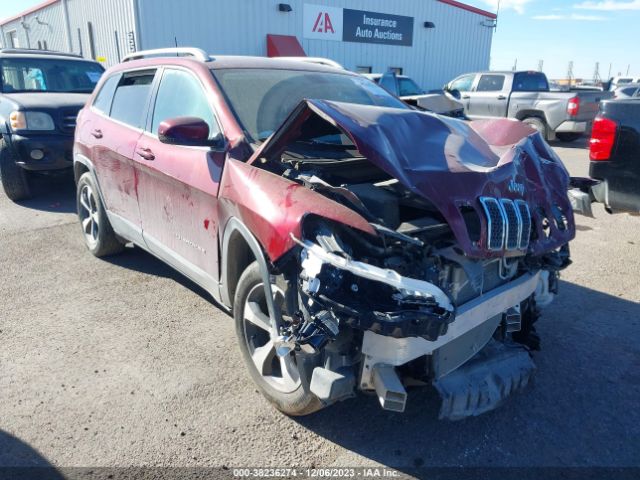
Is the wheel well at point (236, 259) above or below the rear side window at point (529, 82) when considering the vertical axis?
below

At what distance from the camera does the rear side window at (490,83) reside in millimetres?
14523

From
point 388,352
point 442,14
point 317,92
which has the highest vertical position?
point 442,14

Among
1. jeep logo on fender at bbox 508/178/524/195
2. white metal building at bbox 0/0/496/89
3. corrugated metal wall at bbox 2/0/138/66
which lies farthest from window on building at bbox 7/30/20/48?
Answer: jeep logo on fender at bbox 508/178/524/195

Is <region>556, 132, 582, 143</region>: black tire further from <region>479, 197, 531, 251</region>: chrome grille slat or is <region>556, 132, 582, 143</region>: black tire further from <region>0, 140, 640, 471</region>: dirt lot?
<region>479, 197, 531, 251</region>: chrome grille slat

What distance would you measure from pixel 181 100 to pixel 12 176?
4992 millimetres

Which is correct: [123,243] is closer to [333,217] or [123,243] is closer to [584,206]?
[333,217]

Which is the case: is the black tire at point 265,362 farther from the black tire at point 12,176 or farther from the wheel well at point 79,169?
the black tire at point 12,176

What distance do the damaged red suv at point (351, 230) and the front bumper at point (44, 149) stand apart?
13.2 feet

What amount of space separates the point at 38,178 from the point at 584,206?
844 cm

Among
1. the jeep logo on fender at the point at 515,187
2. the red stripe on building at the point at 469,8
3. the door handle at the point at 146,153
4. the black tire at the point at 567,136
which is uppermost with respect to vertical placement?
the red stripe on building at the point at 469,8

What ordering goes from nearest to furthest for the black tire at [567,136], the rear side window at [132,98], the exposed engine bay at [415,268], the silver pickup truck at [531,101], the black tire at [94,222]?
1. the exposed engine bay at [415,268]
2. the rear side window at [132,98]
3. the black tire at [94,222]
4. the silver pickup truck at [531,101]
5. the black tire at [567,136]

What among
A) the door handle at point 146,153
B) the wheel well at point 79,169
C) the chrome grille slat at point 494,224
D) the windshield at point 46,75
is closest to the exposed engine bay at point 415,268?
the chrome grille slat at point 494,224

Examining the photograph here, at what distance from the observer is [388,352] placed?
2289mm

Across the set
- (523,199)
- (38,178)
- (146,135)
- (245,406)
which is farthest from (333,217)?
(38,178)
